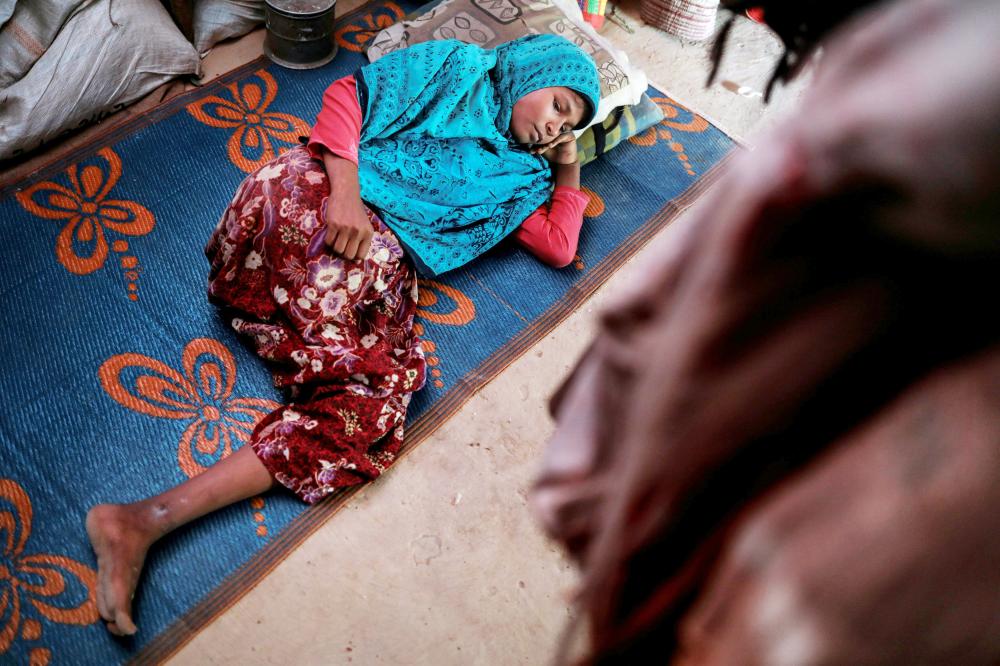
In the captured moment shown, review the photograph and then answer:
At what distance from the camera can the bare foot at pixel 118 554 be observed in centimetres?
107

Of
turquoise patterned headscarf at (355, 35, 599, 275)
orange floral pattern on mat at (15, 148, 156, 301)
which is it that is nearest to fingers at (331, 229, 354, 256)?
turquoise patterned headscarf at (355, 35, 599, 275)

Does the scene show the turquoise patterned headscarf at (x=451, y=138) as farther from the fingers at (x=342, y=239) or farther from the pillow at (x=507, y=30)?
the pillow at (x=507, y=30)

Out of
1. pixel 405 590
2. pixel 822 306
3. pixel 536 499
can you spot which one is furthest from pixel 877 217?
pixel 405 590

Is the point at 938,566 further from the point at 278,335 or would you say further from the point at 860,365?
the point at 278,335

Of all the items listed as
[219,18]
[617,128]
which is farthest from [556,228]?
[219,18]

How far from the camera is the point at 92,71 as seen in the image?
65.0 inches

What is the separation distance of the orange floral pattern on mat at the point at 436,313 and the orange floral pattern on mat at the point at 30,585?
726mm

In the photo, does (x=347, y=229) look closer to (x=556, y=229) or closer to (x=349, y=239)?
(x=349, y=239)

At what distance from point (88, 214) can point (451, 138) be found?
82 centimetres

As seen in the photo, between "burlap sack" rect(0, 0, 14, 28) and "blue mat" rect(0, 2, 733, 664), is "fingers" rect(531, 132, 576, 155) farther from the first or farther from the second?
"burlap sack" rect(0, 0, 14, 28)

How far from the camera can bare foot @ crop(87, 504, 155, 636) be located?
1.07 metres

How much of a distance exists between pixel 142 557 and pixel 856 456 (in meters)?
1.16

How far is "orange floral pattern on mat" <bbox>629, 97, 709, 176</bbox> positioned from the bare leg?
1452 millimetres

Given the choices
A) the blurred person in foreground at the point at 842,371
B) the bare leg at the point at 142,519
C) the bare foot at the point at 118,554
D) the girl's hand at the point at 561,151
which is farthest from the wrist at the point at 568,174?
the blurred person in foreground at the point at 842,371
